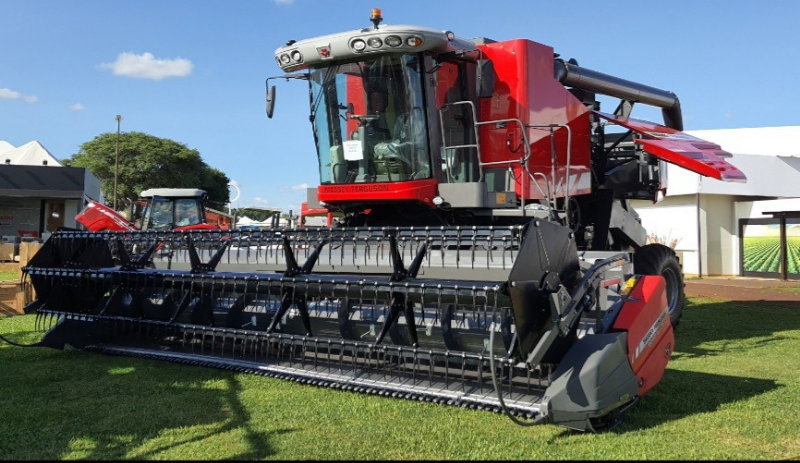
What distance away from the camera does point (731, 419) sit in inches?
163

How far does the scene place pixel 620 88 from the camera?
8594 mm

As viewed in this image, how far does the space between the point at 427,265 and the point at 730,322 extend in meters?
6.48

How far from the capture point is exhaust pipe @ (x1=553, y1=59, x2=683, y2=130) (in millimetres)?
7329

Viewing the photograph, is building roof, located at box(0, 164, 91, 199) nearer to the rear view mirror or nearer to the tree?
the tree

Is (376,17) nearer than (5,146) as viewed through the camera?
Yes

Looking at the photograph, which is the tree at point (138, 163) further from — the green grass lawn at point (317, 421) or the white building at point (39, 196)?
the green grass lawn at point (317, 421)

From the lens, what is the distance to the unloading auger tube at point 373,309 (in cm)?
384

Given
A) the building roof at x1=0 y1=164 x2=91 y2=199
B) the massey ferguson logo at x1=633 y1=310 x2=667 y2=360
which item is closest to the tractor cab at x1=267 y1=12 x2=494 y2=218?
the massey ferguson logo at x1=633 y1=310 x2=667 y2=360

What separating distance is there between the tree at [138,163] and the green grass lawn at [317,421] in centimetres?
4052

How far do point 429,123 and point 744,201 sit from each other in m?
20.0

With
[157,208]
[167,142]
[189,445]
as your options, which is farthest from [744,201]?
[167,142]

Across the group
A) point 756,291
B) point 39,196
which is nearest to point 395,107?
point 756,291

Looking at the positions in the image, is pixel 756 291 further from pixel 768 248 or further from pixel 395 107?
pixel 395 107

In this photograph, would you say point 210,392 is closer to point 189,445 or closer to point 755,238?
point 189,445
